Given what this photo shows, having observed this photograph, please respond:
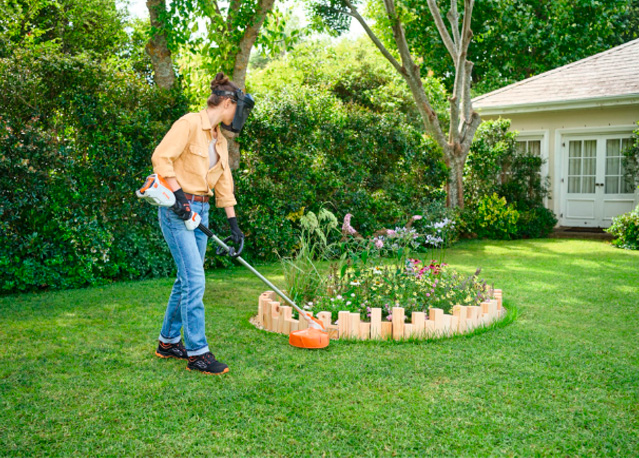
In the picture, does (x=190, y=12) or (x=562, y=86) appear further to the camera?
(x=562, y=86)

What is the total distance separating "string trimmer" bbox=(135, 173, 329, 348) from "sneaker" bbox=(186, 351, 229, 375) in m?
0.68

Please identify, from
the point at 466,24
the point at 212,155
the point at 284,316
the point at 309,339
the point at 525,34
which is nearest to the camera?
the point at 212,155

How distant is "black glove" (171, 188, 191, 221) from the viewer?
365cm

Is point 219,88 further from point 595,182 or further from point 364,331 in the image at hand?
point 595,182

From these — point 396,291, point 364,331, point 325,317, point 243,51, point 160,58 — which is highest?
point 243,51

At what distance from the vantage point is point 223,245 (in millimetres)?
3979

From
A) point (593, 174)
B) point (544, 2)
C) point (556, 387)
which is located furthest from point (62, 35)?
point (544, 2)

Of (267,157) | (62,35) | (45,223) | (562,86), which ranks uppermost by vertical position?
(62,35)

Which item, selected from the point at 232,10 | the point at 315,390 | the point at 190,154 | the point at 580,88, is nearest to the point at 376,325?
the point at 315,390

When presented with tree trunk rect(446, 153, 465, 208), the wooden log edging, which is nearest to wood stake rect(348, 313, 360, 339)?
the wooden log edging

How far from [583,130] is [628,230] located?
3697 millimetres

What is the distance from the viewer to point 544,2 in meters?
21.0

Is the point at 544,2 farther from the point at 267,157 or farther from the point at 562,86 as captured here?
the point at 267,157

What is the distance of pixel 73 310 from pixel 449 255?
6.37 meters
